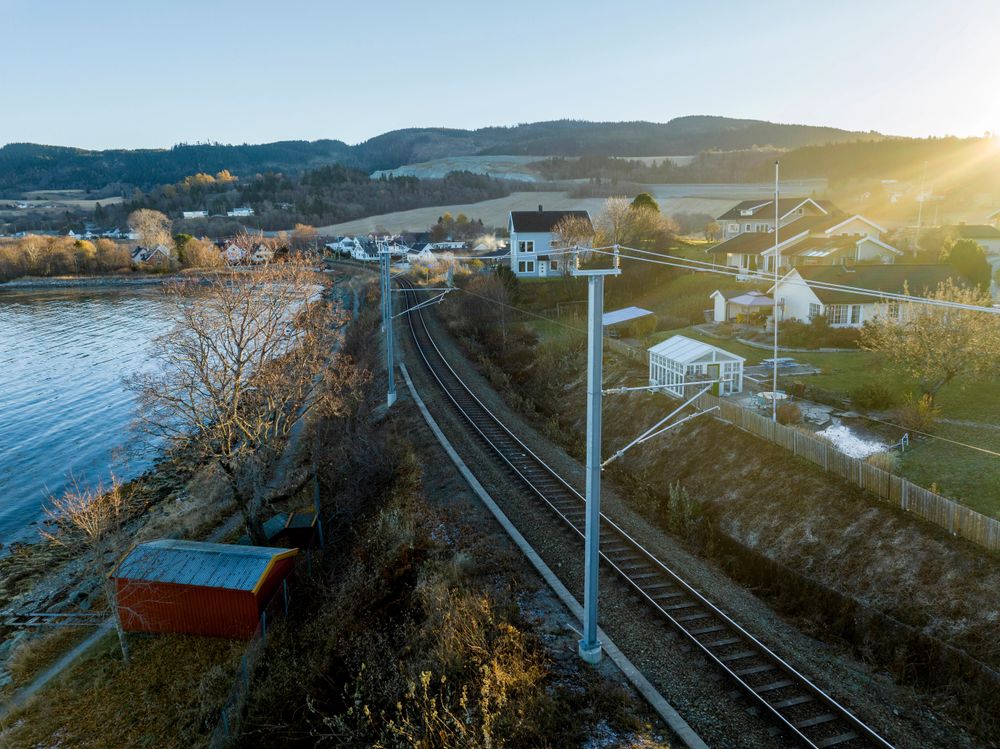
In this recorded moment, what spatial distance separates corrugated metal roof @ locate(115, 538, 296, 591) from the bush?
1864cm

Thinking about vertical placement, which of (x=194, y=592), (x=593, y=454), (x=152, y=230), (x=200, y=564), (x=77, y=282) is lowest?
(x=194, y=592)

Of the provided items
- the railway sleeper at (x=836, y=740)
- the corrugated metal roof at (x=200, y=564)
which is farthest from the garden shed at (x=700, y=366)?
the corrugated metal roof at (x=200, y=564)

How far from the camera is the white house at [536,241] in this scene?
2184 inches

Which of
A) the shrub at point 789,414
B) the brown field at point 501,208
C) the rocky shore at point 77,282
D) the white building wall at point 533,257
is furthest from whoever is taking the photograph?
the rocky shore at point 77,282

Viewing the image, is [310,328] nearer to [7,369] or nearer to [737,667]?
[737,667]

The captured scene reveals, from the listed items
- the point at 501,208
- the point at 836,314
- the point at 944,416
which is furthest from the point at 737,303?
the point at 501,208

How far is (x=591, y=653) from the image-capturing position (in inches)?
475

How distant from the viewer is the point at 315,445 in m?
28.8

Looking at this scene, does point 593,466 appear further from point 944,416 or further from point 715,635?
point 944,416

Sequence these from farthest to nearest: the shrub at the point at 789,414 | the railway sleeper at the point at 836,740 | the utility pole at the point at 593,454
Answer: the shrub at the point at 789,414 < the utility pole at the point at 593,454 < the railway sleeper at the point at 836,740

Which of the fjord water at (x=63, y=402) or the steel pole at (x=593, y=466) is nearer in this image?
the steel pole at (x=593, y=466)

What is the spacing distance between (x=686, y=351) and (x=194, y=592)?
17.9m

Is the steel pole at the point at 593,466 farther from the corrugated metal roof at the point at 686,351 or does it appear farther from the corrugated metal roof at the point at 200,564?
the corrugated metal roof at the point at 686,351

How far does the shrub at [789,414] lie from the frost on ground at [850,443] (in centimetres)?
97
